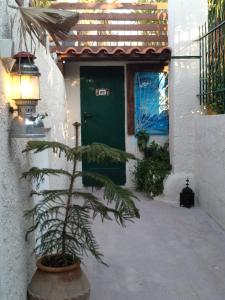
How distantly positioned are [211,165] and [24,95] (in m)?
4.78

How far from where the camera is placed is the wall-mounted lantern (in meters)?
3.02

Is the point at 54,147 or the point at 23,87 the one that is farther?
the point at 54,147

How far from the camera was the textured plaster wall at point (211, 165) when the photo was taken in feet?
21.9

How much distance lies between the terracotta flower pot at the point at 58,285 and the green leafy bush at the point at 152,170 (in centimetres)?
524

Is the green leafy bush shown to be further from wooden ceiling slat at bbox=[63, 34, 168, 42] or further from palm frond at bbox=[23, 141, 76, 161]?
palm frond at bbox=[23, 141, 76, 161]

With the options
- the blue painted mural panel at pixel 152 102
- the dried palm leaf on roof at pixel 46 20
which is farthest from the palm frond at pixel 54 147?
the blue painted mural panel at pixel 152 102

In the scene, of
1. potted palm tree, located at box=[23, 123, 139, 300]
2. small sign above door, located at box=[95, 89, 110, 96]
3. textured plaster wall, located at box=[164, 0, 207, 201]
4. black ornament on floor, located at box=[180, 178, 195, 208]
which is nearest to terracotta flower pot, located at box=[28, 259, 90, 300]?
potted palm tree, located at box=[23, 123, 139, 300]

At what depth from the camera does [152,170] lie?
872cm

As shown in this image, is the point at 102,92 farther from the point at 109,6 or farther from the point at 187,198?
the point at 187,198

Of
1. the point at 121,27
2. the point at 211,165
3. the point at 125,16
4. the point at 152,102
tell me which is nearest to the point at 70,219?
the point at 211,165

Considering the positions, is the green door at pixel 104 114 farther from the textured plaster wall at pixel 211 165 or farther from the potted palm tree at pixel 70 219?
the potted palm tree at pixel 70 219

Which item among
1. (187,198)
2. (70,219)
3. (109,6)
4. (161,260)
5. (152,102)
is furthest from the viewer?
(152,102)

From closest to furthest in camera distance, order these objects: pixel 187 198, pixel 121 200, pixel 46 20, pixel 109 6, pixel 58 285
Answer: pixel 46 20
pixel 121 200
pixel 58 285
pixel 187 198
pixel 109 6

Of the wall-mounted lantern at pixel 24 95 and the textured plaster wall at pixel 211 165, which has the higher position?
the wall-mounted lantern at pixel 24 95
